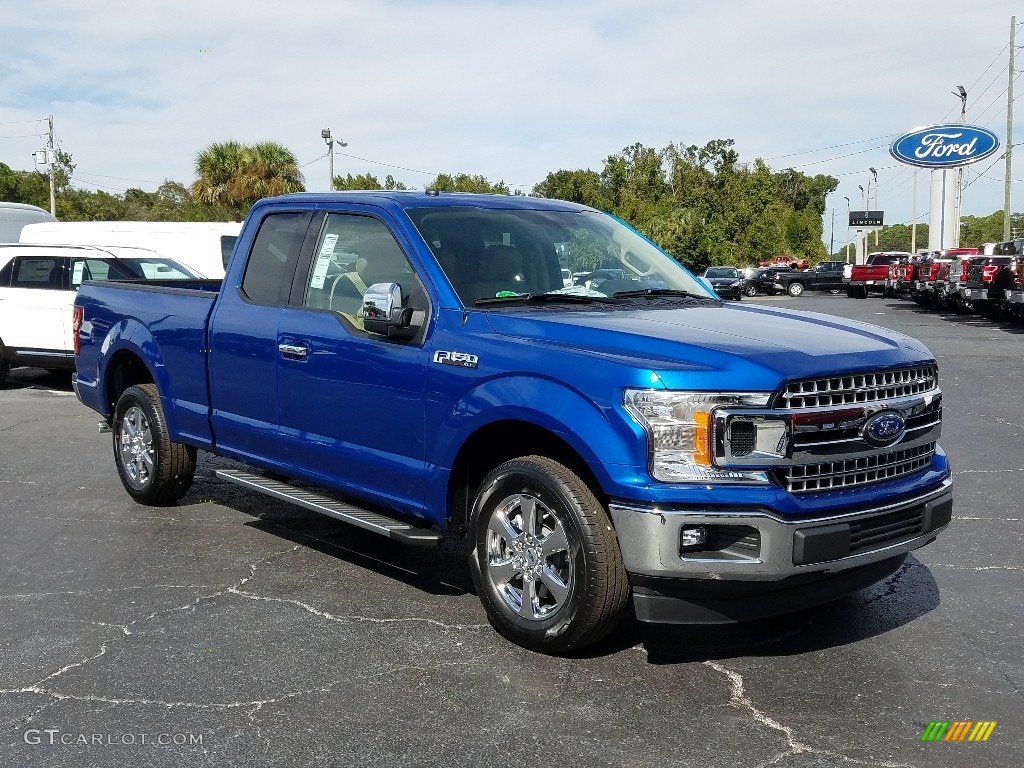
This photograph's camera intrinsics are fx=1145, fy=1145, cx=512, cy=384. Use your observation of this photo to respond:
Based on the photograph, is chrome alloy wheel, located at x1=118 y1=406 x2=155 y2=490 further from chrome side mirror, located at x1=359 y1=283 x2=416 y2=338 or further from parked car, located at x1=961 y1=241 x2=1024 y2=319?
parked car, located at x1=961 y1=241 x2=1024 y2=319

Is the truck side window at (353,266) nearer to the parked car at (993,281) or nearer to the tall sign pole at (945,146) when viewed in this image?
the parked car at (993,281)

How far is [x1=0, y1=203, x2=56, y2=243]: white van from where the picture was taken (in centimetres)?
2191

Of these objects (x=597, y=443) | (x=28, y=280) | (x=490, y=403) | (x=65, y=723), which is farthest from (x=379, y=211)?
(x=28, y=280)

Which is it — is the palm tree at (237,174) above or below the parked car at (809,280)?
above

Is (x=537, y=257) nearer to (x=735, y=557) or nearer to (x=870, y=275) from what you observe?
(x=735, y=557)

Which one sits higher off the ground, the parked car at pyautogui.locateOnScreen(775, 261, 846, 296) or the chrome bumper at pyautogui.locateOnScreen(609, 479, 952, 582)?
the parked car at pyautogui.locateOnScreen(775, 261, 846, 296)

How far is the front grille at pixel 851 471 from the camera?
4328 millimetres

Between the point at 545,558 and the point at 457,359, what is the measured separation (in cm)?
95

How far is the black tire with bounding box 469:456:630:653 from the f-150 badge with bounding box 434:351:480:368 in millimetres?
467

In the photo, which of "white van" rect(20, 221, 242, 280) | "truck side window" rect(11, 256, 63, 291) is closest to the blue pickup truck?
"truck side window" rect(11, 256, 63, 291)

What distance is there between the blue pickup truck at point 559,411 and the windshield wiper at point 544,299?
0.01 metres

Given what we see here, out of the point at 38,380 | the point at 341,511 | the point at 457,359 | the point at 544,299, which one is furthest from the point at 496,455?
the point at 38,380

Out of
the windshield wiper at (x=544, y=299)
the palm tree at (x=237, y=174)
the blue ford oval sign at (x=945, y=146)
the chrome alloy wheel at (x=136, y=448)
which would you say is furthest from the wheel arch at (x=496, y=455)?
the blue ford oval sign at (x=945, y=146)

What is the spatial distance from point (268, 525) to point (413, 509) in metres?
2.17
